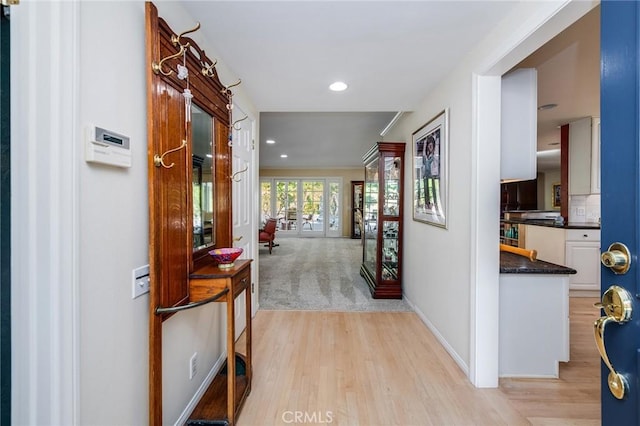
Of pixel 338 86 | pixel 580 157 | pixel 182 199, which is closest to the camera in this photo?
pixel 182 199

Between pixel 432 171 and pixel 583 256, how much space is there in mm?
2578

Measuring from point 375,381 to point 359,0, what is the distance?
233cm

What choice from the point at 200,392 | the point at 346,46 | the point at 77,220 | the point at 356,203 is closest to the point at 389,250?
the point at 346,46

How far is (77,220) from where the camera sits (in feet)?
2.87

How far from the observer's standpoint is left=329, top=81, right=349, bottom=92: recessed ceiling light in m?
2.52

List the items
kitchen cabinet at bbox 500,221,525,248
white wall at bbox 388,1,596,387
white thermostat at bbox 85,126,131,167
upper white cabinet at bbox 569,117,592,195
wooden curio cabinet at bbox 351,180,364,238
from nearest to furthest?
white thermostat at bbox 85,126,131,167, white wall at bbox 388,1,596,387, upper white cabinet at bbox 569,117,592,195, kitchen cabinet at bbox 500,221,525,248, wooden curio cabinet at bbox 351,180,364,238

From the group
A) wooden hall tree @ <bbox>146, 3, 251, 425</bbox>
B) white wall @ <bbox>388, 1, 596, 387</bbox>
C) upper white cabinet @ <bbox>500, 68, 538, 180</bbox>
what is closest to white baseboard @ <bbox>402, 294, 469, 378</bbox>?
white wall @ <bbox>388, 1, 596, 387</bbox>

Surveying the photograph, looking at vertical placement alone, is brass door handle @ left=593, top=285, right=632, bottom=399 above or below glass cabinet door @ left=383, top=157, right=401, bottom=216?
below

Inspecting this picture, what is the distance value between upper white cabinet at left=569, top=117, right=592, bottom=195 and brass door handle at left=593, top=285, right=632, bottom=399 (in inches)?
168

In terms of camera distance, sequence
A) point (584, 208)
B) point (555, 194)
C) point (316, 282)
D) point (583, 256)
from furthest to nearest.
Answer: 1. point (555, 194)
2. point (316, 282)
3. point (584, 208)
4. point (583, 256)

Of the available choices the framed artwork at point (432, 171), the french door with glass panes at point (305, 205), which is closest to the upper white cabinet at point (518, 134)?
the framed artwork at point (432, 171)

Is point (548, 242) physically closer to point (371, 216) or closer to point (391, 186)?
point (391, 186)

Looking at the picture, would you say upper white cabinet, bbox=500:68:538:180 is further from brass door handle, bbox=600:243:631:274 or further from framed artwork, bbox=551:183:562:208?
framed artwork, bbox=551:183:562:208

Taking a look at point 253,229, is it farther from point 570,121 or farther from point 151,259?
point 570,121
